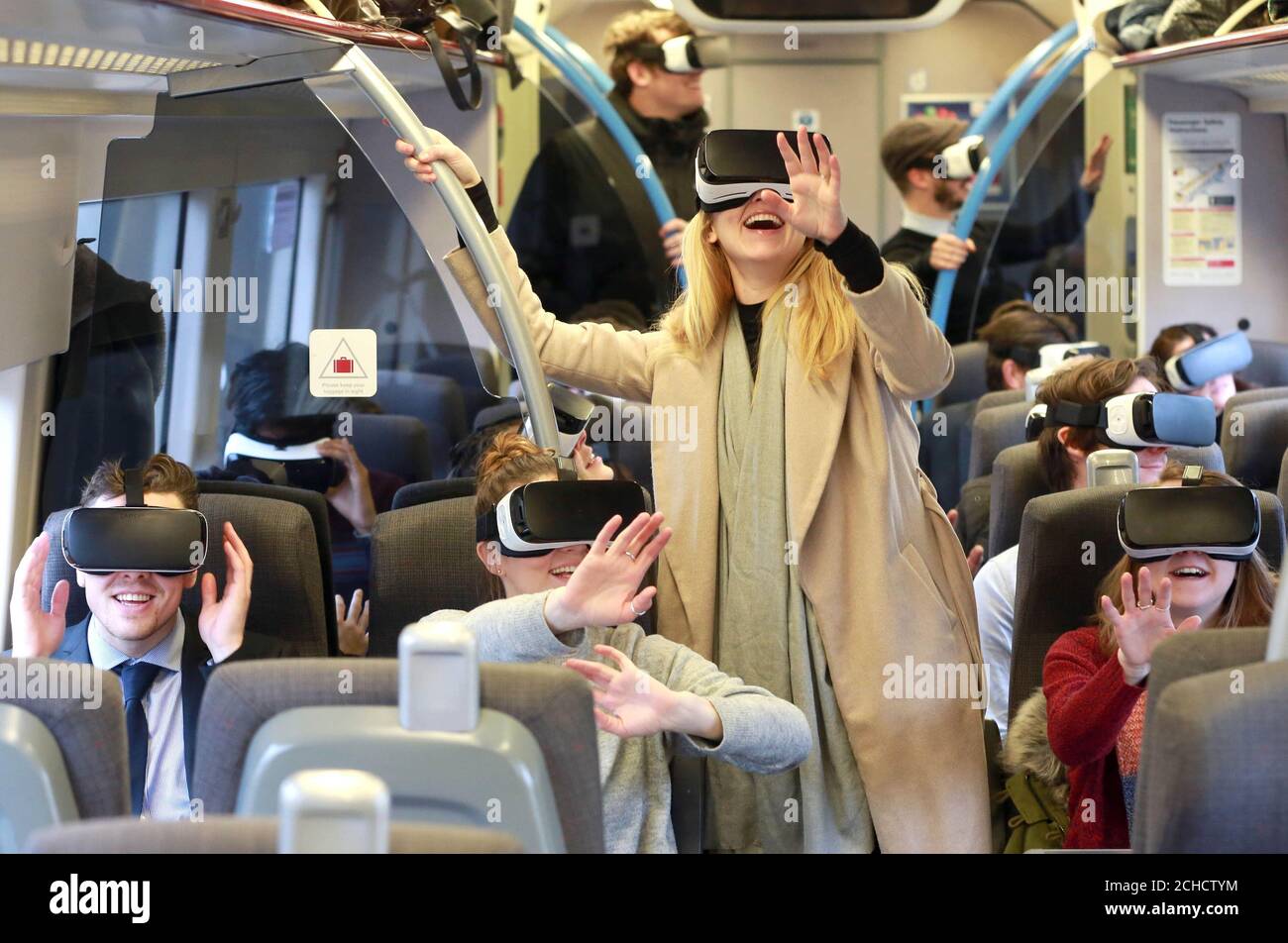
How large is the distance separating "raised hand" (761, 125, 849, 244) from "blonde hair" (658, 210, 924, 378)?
0.16 m

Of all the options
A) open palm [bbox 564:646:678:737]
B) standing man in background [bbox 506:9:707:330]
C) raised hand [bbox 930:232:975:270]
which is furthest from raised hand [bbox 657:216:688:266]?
open palm [bbox 564:646:678:737]

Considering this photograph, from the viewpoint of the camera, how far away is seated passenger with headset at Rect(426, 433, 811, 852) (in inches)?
78.9

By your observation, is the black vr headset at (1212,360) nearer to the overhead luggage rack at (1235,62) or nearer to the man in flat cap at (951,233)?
the overhead luggage rack at (1235,62)

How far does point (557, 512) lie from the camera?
88.6 inches

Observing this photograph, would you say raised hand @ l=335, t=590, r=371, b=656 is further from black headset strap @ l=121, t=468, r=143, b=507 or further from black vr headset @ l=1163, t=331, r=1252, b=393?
black vr headset @ l=1163, t=331, r=1252, b=393

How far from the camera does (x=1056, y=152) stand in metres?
5.87

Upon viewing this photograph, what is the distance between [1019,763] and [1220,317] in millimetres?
3464

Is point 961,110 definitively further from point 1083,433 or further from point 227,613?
point 227,613

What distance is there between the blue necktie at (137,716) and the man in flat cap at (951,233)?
11.2 ft

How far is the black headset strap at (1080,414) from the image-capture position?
3.26m

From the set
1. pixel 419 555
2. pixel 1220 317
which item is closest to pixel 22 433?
pixel 419 555

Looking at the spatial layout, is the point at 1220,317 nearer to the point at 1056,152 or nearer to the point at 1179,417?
the point at 1056,152

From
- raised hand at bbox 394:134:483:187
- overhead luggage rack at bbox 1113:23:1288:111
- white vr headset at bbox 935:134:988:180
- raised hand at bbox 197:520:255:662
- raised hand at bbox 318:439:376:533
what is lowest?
raised hand at bbox 197:520:255:662

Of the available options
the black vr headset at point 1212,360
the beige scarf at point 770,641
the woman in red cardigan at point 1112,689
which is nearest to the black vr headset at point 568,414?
the beige scarf at point 770,641
